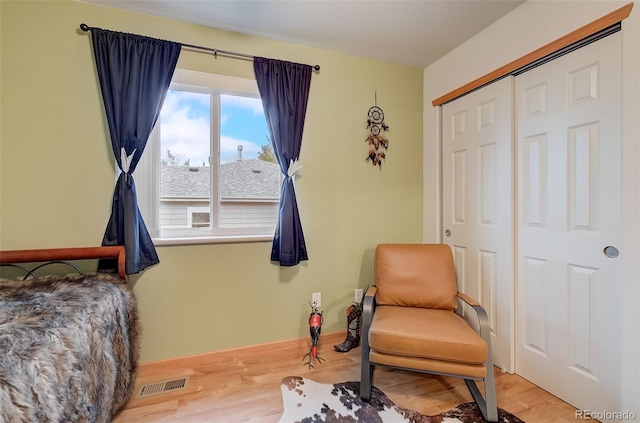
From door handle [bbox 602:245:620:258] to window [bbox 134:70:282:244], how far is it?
2078mm

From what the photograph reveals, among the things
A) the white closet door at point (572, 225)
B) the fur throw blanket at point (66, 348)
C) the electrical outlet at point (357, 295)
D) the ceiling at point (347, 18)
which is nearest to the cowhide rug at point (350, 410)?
the white closet door at point (572, 225)

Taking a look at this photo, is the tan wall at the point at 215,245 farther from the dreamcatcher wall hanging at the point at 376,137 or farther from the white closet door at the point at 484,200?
the white closet door at the point at 484,200

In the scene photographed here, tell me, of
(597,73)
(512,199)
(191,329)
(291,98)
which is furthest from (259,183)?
(597,73)

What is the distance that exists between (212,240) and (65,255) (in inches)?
33.2

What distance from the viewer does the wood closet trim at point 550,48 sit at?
1.32 meters

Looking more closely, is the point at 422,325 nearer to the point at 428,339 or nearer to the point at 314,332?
the point at 428,339

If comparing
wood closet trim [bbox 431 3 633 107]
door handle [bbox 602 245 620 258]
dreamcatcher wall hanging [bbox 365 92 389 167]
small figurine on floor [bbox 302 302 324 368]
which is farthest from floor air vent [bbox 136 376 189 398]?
wood closet trim [bbox 431 3 633 107]

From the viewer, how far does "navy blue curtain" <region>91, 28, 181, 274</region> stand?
172 centimetres

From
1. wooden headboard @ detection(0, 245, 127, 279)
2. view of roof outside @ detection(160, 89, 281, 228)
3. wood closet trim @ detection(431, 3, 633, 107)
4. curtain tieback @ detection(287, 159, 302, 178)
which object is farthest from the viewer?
curtain tieback @ detection(287, 159, 302, 178)

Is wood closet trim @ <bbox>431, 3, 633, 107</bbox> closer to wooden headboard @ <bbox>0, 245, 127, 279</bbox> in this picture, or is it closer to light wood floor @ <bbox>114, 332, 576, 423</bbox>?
light wood floor @ <bbox>114, 332, 576, 423</bbox>

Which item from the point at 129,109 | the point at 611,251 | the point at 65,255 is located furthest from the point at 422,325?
the point at 129,109

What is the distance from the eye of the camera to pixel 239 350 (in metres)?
2.07

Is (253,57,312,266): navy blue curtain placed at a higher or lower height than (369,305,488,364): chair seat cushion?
higher

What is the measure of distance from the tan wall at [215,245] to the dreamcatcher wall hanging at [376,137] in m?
0.07
